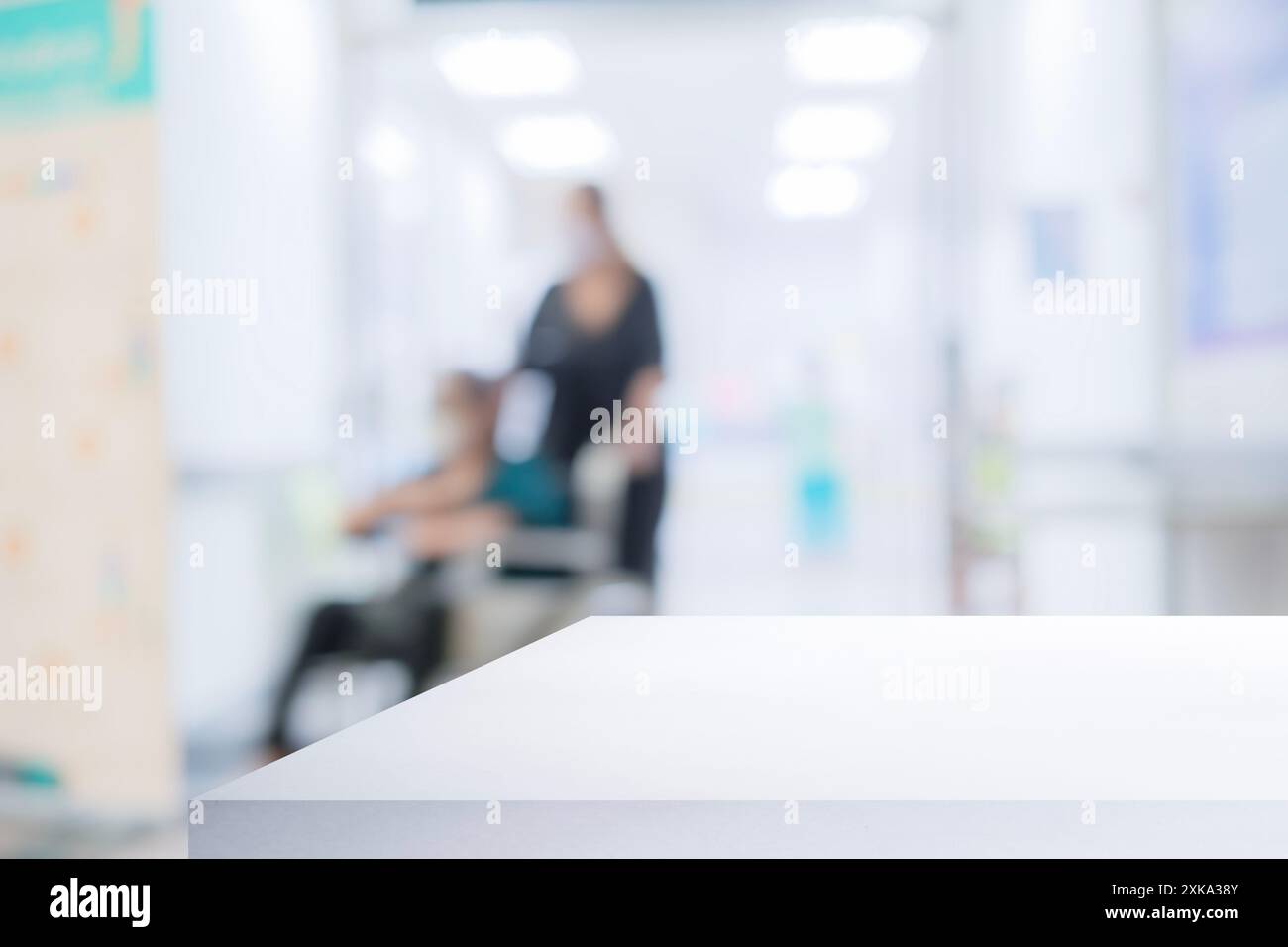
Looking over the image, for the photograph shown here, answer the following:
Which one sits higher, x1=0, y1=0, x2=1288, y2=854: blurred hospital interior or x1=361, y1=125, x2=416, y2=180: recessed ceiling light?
x1=361, y1=125, x2=416, y2=180: recessed ceiling light

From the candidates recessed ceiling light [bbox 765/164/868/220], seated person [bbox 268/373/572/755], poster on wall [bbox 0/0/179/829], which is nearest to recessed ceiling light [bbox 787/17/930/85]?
recessed ceiling light [bbox 765/164/868/220]

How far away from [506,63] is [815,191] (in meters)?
0.63

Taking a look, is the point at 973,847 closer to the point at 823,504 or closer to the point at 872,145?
the point at 823,504

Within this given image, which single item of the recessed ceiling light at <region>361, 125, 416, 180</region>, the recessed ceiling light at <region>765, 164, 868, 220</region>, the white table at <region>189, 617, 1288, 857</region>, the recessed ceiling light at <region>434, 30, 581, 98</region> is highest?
the recessed ceiling light at <region>434, 30, 581, 98</region>

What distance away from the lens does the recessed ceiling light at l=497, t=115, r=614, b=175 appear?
1725mm

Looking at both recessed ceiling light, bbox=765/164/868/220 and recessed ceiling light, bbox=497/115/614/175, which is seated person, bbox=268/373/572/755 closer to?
recessed ceiling light, bbox=497/115/614/175

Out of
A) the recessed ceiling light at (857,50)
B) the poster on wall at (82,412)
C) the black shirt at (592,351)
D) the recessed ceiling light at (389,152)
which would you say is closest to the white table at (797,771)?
the black shirt at (592,351)

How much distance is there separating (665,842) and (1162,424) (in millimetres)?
1542

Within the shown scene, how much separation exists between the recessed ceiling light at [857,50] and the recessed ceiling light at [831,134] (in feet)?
0.24

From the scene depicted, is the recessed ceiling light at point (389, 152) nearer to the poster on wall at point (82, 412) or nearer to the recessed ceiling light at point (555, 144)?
the recessed ceiling light at point (555, 144)

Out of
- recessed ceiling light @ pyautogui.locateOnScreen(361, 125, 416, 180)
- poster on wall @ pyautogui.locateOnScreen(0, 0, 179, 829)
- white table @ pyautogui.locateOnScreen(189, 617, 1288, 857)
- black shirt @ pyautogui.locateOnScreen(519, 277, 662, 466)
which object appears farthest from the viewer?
recessed ceiling light @ pyautogui.locateOnScreen(361, 125, 416, 180)

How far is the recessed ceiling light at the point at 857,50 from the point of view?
1.51m

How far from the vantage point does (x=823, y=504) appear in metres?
1.94
